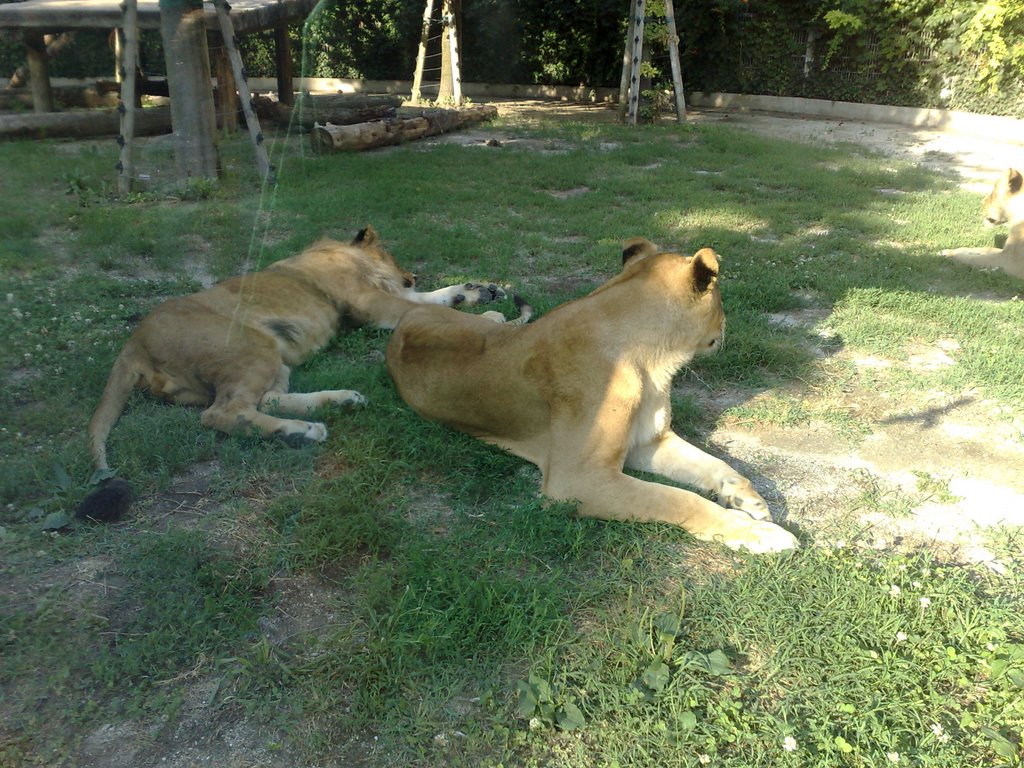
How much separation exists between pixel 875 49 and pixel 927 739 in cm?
1822

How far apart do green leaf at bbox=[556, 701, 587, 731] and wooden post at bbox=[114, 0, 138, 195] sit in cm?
813

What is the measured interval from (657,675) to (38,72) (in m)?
12.8

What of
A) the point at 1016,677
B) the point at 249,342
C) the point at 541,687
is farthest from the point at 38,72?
the point at 1016,677

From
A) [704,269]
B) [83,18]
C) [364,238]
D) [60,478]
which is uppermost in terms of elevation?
[83,18]

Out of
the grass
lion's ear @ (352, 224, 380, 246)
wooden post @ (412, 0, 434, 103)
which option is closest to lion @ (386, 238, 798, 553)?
the grass

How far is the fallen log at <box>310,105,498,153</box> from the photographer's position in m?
11.5

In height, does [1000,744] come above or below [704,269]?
below

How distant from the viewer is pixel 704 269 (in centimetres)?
395

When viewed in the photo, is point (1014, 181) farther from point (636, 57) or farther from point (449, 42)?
point (449, 42)

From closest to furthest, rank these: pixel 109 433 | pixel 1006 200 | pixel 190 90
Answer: pixel 109 433
pixel 1006 200
pixel 190 90

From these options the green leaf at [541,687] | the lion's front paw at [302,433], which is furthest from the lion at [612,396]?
the green leaf at [541,687]

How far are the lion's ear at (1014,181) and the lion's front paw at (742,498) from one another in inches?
243

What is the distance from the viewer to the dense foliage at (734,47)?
49.9 ft

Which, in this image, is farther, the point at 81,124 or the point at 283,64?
the point at 283,64
